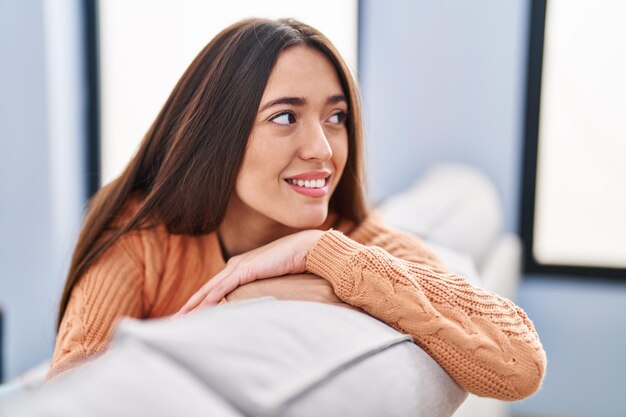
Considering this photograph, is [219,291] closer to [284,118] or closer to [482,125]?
[284,118]

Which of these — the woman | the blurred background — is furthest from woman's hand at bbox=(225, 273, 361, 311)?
the blurred background

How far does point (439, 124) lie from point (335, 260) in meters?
1.87

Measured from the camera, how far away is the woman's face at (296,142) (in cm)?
103

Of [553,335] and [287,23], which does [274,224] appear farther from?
[553,335]

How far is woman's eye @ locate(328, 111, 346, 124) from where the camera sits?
1.12 m

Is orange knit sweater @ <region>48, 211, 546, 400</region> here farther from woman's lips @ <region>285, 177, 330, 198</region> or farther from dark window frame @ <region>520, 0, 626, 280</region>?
dark window frame @ <region>520, 0, 626, 280</region>

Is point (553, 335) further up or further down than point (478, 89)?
further down

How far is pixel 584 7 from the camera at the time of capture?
2.34 m

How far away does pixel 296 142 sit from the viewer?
1.04 m

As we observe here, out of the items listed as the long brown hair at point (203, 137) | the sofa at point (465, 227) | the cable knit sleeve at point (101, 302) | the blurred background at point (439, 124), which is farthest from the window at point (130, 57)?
the cable knit sleeve at point (101, 302)

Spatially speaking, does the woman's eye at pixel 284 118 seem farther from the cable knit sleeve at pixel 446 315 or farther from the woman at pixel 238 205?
the cable knit sleeve at pixel 446 315

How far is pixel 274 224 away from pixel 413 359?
1.95 feet

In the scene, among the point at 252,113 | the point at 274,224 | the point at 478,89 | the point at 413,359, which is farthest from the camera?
the point at 478,89

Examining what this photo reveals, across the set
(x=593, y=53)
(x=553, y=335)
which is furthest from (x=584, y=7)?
(x=553, y=335)
